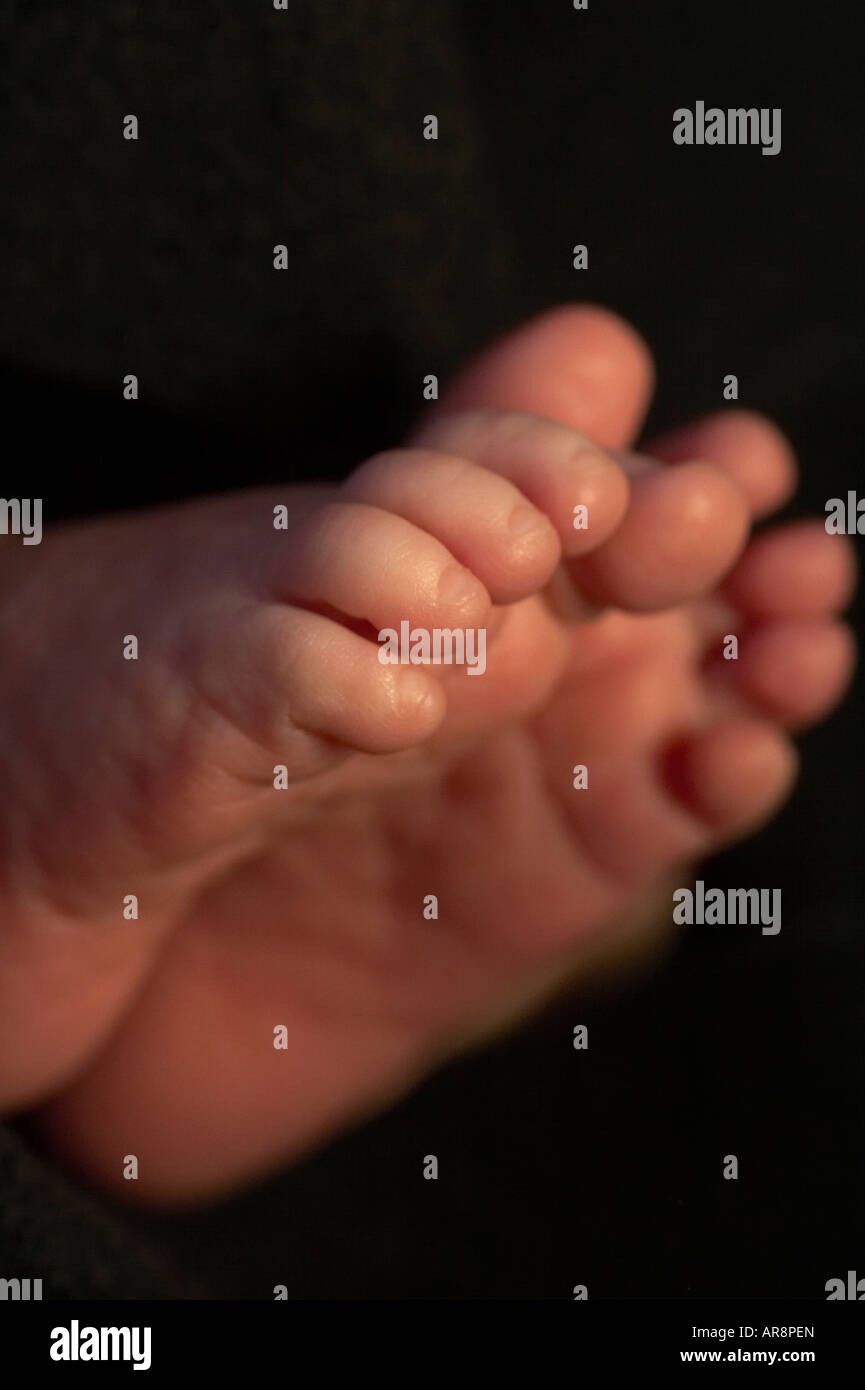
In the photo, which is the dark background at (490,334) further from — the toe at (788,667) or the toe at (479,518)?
the toe at (479,518)

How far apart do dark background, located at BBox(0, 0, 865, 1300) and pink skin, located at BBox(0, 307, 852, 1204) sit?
0.04m

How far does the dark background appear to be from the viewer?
0.45m

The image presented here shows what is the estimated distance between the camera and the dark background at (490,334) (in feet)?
1.49

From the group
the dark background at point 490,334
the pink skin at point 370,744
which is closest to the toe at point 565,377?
the pink skin at point 370,744

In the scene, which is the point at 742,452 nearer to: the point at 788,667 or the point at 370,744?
the point at 788,667

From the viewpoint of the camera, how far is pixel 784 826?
51 centimetres

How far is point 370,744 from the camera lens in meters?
0.30

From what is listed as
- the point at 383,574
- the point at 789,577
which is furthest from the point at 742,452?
the point at 383,574

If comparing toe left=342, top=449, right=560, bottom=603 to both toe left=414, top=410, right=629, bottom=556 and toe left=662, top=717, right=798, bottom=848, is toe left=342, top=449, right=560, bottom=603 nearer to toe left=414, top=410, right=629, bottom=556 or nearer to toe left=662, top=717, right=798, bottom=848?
toe left=414, top=410, right=629, bottom=556

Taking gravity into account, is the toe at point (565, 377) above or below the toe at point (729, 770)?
above

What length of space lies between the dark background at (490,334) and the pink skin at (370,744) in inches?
1.8

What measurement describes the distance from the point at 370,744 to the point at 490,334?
250 millimetres

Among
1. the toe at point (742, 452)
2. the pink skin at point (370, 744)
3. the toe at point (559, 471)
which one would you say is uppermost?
the toe at point (742, 452)

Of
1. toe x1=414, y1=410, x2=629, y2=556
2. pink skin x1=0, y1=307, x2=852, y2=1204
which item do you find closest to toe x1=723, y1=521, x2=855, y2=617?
pink skin x1=0, y1=307, x2=852, y2=1204
